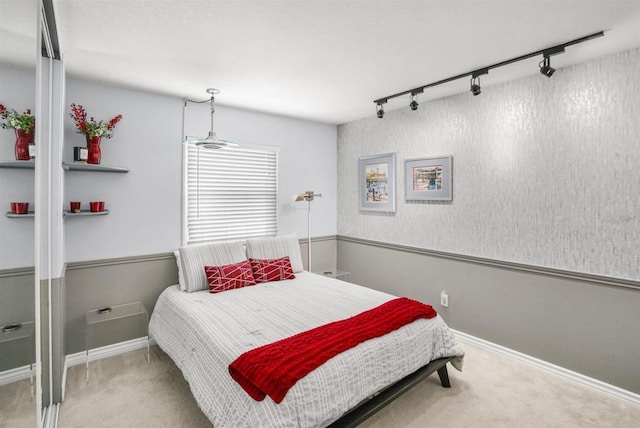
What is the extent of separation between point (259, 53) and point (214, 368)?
7.26ft

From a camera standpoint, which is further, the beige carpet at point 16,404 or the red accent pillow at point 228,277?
the red accent pillow at point 228,277

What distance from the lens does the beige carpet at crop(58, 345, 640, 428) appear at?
227 cm

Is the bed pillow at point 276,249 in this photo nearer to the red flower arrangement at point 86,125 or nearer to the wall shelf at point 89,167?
the wall shelf at point 89,167

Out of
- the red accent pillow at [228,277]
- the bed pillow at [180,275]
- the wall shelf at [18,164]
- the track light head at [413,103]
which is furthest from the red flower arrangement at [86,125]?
the track light head at [413,103]

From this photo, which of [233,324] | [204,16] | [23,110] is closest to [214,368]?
[233,324]

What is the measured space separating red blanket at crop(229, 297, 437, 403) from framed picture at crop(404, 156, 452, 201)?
1.55 m

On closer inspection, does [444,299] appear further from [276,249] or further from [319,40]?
[319,40]

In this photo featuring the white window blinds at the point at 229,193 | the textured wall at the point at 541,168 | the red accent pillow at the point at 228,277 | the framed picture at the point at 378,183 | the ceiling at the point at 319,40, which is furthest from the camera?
the framed picture at the point at 378,183

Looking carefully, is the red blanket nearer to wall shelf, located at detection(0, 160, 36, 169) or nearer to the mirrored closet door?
the mirrored closet door

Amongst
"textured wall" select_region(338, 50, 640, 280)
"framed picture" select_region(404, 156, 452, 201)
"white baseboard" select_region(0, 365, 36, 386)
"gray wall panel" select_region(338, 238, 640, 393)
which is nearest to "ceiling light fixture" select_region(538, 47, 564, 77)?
"textured wall" select_region(338, 50, 640, 280)

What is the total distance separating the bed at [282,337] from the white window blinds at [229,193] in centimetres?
55

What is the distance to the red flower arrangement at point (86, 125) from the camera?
9.45 feet

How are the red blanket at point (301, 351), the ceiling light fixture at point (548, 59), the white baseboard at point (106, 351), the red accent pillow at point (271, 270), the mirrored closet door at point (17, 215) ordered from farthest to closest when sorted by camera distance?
the red accent pillow at point (271, 270), the white baseboard at point (106, 351), the ceiling light fixture at point (548, 59), the red blanket at point (301, 351), the mirrored closet door at point (17, 215)

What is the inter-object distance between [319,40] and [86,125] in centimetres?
212
